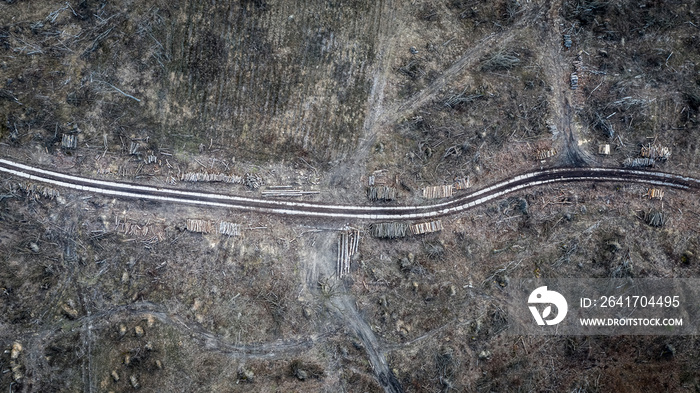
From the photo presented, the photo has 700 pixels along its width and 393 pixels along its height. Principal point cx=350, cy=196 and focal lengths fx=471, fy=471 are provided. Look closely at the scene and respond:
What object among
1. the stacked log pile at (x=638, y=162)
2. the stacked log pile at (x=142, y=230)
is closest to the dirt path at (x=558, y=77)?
the stacked log pile at (x=638, y=162)

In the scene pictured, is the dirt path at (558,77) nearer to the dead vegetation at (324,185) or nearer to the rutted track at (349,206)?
the dead vegetation at (324,185)

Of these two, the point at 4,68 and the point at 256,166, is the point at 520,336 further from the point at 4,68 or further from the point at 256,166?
the point at 4,68

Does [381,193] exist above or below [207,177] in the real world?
below

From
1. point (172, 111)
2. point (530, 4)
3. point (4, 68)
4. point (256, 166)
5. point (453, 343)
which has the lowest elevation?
point (453, 343)

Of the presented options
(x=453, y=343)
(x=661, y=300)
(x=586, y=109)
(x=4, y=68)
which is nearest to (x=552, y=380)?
(x=453, y=343)

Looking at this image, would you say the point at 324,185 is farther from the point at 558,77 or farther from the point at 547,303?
the point at 558,77

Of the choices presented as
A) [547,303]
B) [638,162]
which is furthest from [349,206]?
[638,162]

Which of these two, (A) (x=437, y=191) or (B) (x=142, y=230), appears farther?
(A) (x=437, y=191)
